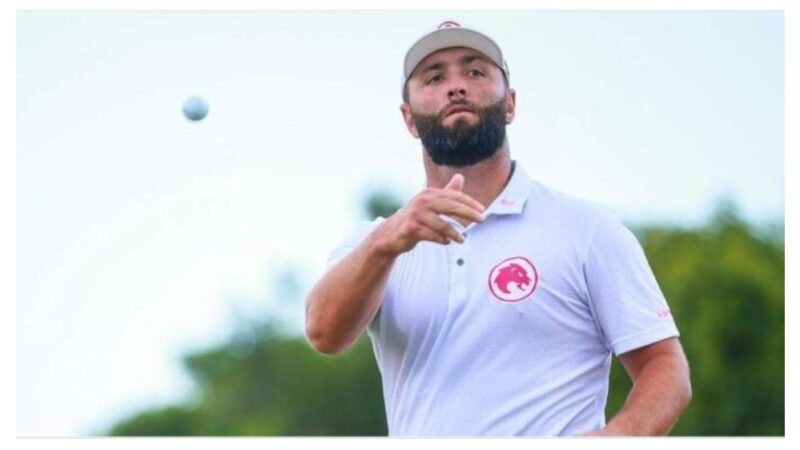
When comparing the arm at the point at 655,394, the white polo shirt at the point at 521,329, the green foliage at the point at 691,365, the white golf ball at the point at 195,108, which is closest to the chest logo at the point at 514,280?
the white polo shirt at the point at 521,329

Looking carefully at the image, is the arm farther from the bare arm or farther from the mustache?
the mustache

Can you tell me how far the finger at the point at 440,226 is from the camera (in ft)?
11.1

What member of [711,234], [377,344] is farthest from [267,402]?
[377,344]

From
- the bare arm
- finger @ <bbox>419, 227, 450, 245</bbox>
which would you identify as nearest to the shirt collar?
the bare arm

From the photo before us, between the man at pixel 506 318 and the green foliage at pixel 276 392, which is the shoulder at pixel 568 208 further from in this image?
the green foliage at pixel 276 392

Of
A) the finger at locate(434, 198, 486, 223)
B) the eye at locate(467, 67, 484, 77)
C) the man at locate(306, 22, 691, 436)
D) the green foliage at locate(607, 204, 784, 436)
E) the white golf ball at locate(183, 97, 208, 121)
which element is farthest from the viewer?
the green foliage at locate(607, 204, 784, 436)

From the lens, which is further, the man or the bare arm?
the man

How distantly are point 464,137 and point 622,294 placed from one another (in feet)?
1.51

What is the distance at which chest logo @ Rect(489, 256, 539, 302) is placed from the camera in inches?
146

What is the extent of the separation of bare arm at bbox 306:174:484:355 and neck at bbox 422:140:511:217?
34cm

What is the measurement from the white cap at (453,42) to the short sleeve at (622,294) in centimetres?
45

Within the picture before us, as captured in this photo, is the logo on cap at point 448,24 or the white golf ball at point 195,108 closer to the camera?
the logo on cap at point 448,24

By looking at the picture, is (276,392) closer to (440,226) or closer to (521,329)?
(521,329)

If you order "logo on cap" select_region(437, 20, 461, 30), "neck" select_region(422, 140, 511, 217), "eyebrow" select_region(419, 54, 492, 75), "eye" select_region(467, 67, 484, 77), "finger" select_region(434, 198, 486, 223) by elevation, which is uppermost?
"logo on cap" select_region(437, 20, 461, 30)
